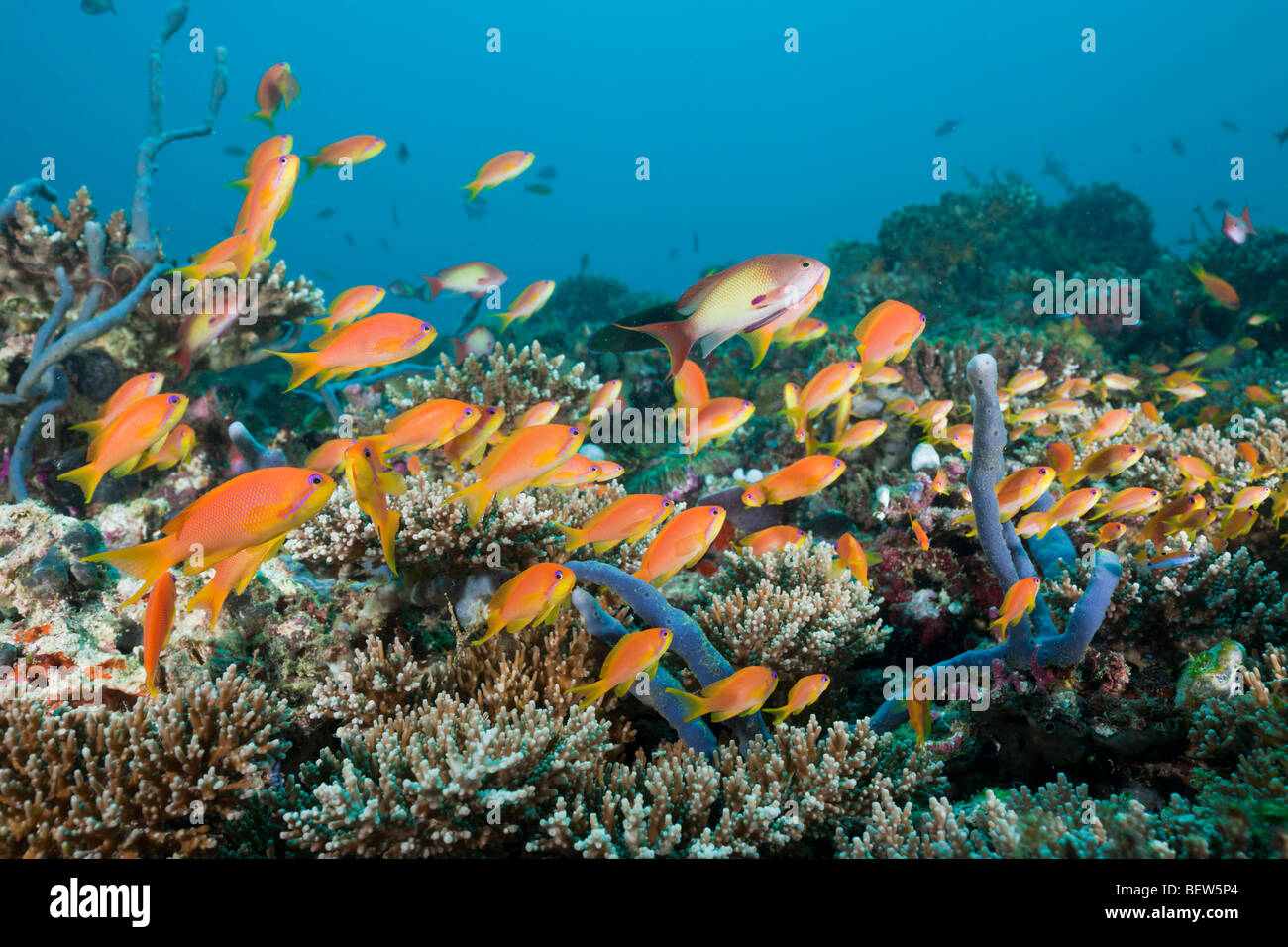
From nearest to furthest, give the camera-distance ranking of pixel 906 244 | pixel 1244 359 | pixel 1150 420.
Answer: pixel 1150 420, pixel 1244 359, pixel 906 244

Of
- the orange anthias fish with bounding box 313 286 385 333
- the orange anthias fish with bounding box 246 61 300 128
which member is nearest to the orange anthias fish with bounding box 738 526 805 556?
the orange anthias fish with bounding box 313 286 385 333

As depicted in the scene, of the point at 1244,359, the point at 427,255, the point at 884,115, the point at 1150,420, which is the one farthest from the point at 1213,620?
the point at 884,115

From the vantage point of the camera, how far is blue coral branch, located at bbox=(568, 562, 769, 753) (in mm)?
2761

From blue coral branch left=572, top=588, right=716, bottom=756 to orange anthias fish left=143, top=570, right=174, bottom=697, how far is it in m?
1.55

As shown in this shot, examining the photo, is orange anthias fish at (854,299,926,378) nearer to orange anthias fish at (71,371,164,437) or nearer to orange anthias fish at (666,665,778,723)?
orange anthias fish at (666,665,778,723)

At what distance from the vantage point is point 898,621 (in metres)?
3.84

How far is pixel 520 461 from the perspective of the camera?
252 cm

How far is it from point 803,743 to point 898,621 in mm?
1551

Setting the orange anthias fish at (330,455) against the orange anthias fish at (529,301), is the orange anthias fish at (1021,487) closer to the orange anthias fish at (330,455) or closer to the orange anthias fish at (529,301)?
the orange anthias fish at (330,455)

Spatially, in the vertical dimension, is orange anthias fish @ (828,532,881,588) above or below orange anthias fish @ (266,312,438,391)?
below

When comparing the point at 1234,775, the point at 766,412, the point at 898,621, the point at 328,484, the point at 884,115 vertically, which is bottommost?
the point at 1234,775

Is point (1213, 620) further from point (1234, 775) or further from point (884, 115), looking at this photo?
point (884, 115)

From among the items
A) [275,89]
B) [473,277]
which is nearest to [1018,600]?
[473,277]
